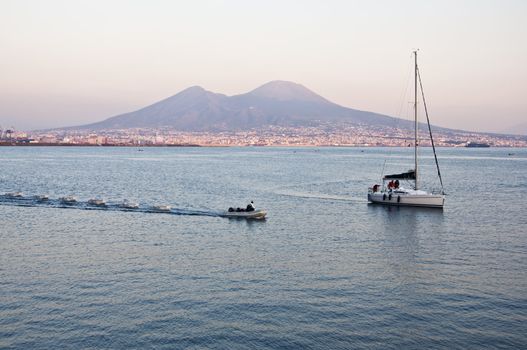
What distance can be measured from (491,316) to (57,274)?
18.5 meters

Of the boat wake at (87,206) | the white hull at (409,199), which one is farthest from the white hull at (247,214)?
the white hull at (409,199)

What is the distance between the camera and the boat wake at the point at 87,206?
43.2 meters

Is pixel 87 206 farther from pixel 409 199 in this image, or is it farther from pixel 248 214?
pixel 409 199

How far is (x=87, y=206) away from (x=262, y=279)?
2689 cm

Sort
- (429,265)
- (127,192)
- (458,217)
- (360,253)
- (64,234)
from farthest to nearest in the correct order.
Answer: (127,192) < (458,217) < (64,234) < (360,253) < (429,265)

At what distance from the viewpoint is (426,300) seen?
21297 mm

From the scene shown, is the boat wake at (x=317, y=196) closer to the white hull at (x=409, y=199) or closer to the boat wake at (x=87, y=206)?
the white hull at (x=409, y=199)

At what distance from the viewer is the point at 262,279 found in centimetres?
2380

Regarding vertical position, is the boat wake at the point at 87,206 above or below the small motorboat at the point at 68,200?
below

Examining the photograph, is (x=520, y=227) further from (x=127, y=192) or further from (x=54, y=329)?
(x=127, y=192)

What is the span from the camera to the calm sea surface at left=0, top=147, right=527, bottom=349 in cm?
1770

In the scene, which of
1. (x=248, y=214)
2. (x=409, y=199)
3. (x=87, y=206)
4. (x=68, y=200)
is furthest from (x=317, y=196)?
(x=68, y=200)

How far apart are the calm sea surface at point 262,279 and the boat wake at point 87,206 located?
1.36ft

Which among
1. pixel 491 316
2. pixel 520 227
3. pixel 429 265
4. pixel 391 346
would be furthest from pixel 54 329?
pixel 520 227
